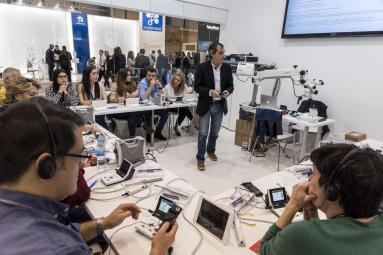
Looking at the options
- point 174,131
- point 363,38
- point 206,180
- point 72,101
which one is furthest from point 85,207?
point 363,38

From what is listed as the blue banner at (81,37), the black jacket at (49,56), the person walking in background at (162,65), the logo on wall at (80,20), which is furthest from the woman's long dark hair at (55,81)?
the logo on wall at (80,20)

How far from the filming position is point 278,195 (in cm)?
162

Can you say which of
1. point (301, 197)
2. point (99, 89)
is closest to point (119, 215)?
point (301, 197)

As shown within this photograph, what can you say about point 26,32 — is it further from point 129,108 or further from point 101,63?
point 129,108

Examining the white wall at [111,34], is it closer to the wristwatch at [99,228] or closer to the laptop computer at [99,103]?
the laptop computer at [99,103]

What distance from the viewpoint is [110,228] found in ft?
4.20

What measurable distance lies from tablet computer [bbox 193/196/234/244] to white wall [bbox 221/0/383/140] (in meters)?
3.79

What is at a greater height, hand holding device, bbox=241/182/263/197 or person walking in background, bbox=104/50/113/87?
person walking in background, bbox=104/50/113/87

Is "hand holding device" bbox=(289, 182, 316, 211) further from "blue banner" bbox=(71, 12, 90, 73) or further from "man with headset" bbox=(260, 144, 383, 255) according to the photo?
"blue banner" bbox=(71, 12, 90, 73)

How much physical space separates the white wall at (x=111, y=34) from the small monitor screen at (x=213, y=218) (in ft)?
28.2

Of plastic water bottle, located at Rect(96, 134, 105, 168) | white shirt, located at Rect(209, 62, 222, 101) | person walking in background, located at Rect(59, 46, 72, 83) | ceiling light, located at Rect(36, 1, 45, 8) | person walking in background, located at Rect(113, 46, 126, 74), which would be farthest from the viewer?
person walking in background, located at Rect(113, 46, 126, 74)

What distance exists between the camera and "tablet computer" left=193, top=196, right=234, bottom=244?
1.25m

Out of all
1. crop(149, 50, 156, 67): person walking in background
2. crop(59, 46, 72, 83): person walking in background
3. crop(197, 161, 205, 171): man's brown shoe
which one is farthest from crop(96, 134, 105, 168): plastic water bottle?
crop(149, 50, 156, 67): person walking in background

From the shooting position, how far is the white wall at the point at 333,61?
396 centimetres
